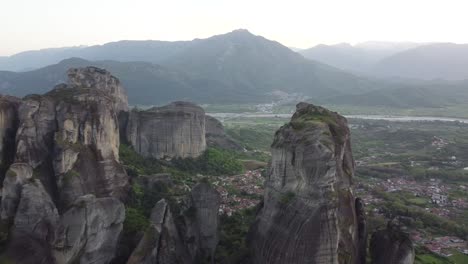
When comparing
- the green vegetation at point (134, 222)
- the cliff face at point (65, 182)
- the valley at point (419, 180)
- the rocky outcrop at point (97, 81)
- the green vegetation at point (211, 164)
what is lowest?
the valley at point (419, 180)

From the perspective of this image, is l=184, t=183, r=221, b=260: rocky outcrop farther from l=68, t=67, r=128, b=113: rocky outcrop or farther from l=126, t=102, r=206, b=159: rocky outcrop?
l=126, t=102, r=206, b=159: rocky outcrop

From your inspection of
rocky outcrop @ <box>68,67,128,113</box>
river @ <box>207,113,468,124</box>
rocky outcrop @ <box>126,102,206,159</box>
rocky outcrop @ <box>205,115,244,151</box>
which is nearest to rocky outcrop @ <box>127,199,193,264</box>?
rocky outcrop @ <box>68,67,128,113</box>

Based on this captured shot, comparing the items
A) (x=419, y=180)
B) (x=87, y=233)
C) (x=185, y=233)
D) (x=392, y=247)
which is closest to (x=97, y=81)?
(x=185, y=233)

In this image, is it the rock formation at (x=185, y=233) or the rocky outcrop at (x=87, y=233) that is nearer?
the rocky outcrop at (x=87, y=233)

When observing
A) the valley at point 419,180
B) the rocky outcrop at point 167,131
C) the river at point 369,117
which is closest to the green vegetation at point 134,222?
the valley at point 419,180

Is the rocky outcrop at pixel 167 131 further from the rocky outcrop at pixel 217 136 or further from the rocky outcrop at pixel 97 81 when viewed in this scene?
the rocky outcrop at pixel 217 136


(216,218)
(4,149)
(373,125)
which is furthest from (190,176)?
(373,125)

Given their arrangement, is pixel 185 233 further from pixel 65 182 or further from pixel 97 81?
pixel 97 81
